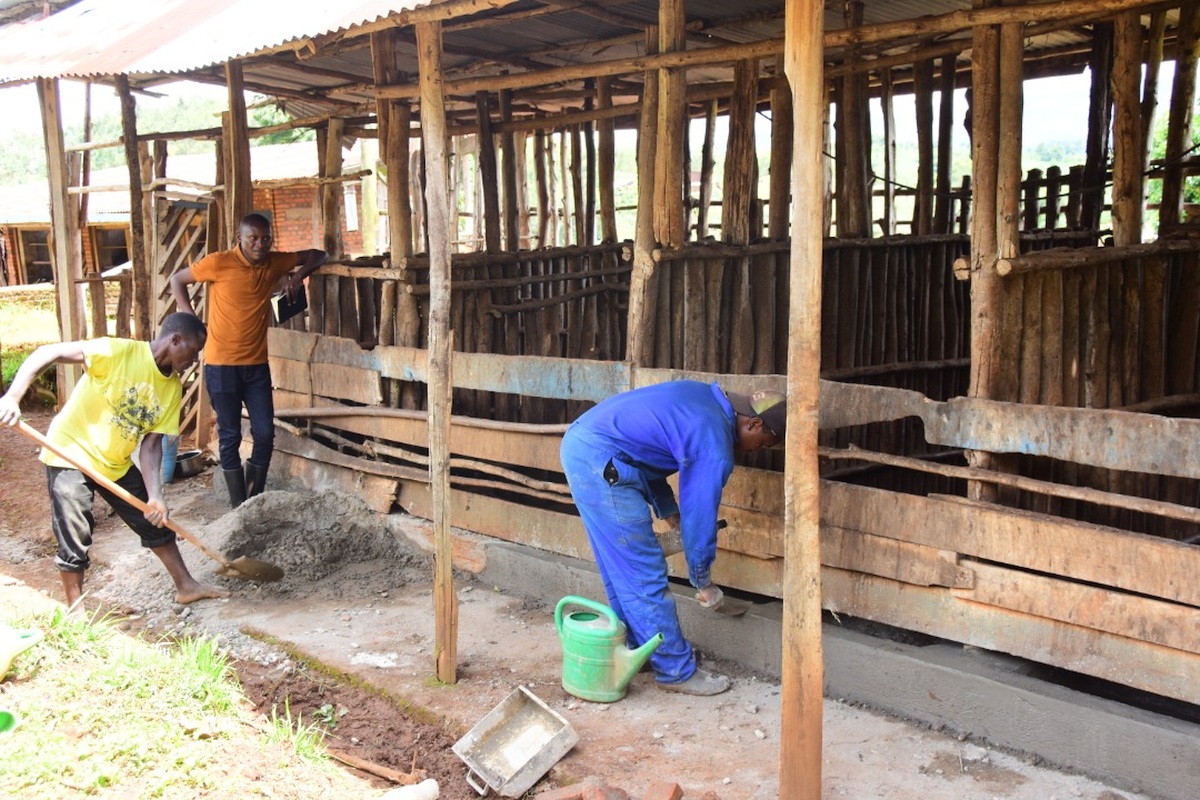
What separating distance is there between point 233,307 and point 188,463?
240cm

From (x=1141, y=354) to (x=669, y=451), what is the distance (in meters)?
2.44

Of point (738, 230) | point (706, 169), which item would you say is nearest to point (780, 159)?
point (738, 230)

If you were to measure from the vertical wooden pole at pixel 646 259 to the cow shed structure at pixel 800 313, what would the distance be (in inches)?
0.6

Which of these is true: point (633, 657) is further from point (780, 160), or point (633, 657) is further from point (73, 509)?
point (780, 160)

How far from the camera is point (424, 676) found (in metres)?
5.04

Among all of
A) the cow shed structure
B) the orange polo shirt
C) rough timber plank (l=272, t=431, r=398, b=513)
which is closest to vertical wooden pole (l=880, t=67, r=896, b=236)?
the cow shed structure

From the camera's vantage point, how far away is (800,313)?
3.44 metres

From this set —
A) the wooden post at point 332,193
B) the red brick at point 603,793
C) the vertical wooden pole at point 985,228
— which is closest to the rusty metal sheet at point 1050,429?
the vertical wooden pole at point 985,228

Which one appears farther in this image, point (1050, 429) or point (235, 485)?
point (235, 485)

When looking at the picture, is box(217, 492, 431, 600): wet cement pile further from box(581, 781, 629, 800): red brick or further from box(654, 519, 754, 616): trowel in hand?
box(581, 781, 629, 800): red brick

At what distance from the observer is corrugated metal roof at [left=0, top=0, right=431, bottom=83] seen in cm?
538

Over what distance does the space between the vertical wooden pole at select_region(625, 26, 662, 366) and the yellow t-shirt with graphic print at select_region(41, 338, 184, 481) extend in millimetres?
2423

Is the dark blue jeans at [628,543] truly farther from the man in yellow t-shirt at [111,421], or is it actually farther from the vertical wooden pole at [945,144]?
the vertical wooden pole at [945,144]

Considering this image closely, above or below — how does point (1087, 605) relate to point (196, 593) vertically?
above
